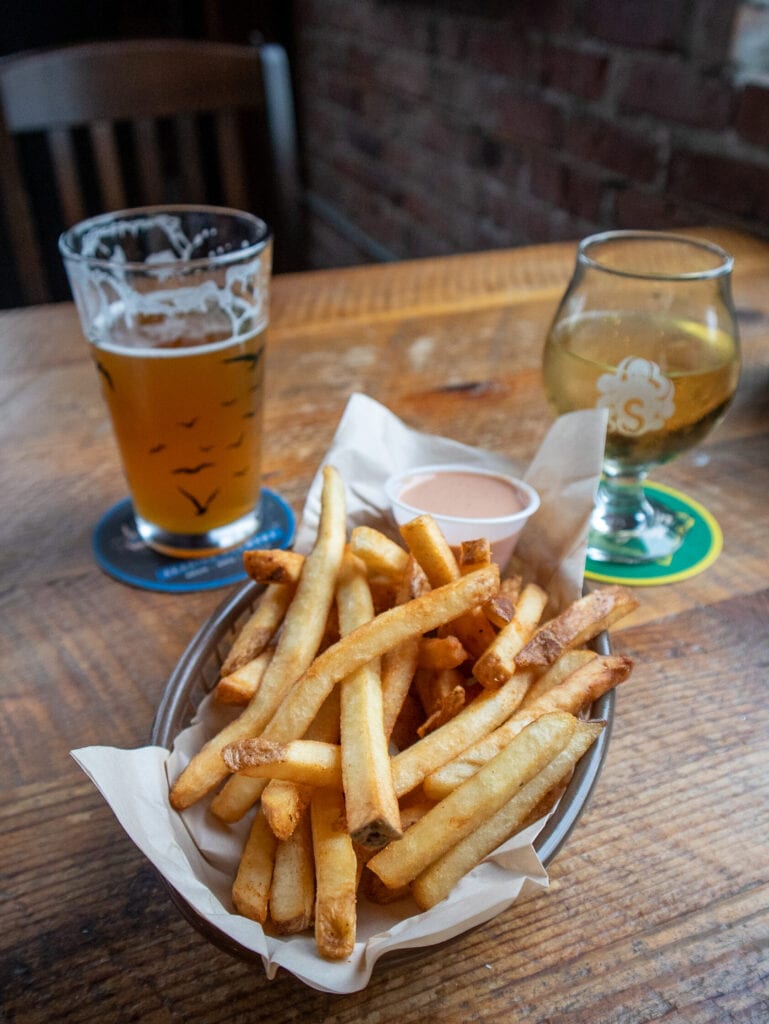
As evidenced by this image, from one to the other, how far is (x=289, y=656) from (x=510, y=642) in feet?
0.54

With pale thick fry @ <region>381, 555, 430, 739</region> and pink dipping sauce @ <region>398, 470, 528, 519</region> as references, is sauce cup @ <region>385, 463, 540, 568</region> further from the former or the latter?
pale thick fry @ <region>381, 555, 430, 739</region>

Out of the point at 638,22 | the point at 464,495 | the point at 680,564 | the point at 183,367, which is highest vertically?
the point at 638,22

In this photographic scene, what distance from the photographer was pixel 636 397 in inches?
35.2

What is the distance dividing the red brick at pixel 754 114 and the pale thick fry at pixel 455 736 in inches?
57.6

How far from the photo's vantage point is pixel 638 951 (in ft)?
1.85

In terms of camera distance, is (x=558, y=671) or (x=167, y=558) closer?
(x=558, y=671)

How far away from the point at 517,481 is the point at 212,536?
35cm

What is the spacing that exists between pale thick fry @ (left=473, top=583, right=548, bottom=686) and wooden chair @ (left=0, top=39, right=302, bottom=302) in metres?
1.40

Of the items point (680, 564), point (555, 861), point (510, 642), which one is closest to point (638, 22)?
point (680, 564)

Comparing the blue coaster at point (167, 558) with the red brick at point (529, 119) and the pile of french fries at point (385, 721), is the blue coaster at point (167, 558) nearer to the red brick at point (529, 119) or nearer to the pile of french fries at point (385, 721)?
the pile of french fries at point (385, 721)

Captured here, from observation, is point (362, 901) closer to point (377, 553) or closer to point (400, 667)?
point (400, 667)

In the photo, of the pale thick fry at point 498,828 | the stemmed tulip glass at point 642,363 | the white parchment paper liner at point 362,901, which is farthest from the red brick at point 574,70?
the pale thick fry at point 498,828

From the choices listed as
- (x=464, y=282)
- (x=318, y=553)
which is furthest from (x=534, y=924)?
(x=464, y=282)

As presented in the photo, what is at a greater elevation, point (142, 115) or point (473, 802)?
point (142, 115)
